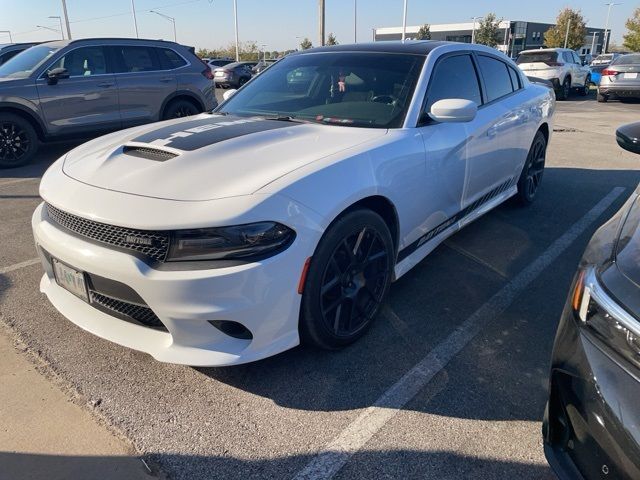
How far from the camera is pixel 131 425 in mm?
2357

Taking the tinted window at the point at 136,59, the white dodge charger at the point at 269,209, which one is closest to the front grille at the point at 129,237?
the white dodge charger at the point at 269,209

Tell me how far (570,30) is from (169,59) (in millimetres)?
63656

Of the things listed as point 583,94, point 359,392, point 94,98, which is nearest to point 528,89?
point 359,392

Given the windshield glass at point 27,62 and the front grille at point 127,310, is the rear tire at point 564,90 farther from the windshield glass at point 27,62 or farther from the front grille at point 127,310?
the front grille at point 127,310

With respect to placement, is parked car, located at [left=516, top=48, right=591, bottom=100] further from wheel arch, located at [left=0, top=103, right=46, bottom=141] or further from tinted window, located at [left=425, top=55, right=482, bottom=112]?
wheel arch, located at [left=0, top=103, right=46, bottom=141]

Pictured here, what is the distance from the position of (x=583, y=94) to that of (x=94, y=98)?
20.1m

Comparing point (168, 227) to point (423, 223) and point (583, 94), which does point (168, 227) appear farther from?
point (583, 94)

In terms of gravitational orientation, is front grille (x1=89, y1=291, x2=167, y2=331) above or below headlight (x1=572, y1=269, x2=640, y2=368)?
below

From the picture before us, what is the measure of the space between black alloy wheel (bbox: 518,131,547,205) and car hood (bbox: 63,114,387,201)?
278 centimetres

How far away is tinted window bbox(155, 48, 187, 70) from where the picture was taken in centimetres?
888

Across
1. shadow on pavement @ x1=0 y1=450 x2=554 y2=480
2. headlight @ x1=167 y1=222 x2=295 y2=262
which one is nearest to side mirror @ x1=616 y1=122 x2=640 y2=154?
shadow on pavement @ x1=0 y1=450 x2=554 y2=480

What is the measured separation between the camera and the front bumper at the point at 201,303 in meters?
2.22

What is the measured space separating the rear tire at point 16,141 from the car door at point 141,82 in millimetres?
1394


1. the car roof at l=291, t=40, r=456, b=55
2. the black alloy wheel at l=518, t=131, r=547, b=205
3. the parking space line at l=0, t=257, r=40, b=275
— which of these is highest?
the car roof at l=291, t=40, r=456, b=55
